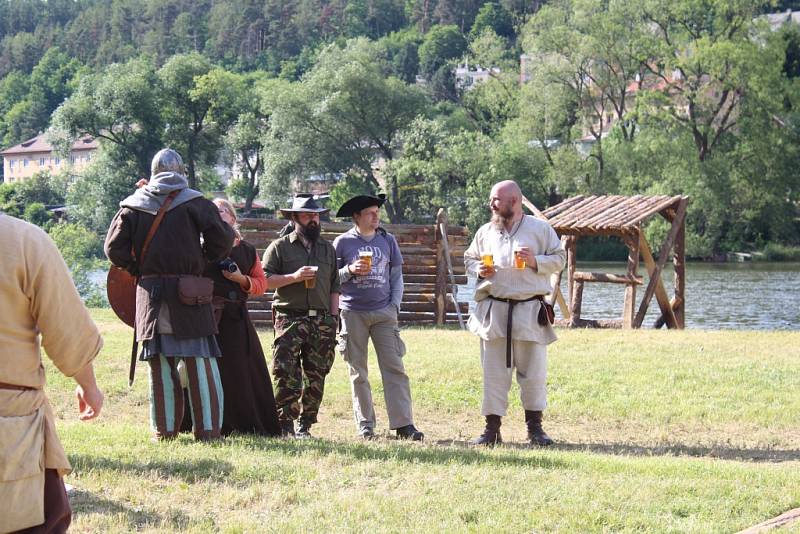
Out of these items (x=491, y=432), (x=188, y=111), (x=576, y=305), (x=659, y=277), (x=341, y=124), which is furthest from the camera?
(x=188, y=111)

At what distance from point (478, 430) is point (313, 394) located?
2.40 metres

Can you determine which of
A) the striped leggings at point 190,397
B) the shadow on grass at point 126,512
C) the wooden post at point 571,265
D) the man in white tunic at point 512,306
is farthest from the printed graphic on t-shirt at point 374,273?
the wooden post at point 571,265

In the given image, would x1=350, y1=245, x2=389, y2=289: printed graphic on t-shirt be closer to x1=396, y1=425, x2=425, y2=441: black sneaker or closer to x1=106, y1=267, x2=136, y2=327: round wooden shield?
x1=396, y1=425, x2=425, y2=441: black sneaker

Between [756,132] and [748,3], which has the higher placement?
[748,3]

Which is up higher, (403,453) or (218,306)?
(218,306)

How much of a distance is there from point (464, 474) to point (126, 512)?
2113 millimetres

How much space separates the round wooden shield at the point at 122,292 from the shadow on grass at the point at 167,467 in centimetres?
129

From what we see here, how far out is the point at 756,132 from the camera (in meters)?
51.9

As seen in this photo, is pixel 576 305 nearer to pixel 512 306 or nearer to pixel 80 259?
pixel 512 306

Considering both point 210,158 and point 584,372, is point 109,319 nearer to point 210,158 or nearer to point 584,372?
point 584,372

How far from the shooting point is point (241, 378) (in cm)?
830

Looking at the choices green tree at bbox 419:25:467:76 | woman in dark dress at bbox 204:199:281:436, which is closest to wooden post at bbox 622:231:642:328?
woman in dark dress at bbox 204:199:281:436

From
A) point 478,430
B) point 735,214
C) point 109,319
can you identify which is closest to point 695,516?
point 478,430

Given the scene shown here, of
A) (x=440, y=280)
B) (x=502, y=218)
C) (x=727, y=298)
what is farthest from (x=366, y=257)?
(x=727, y=298)
